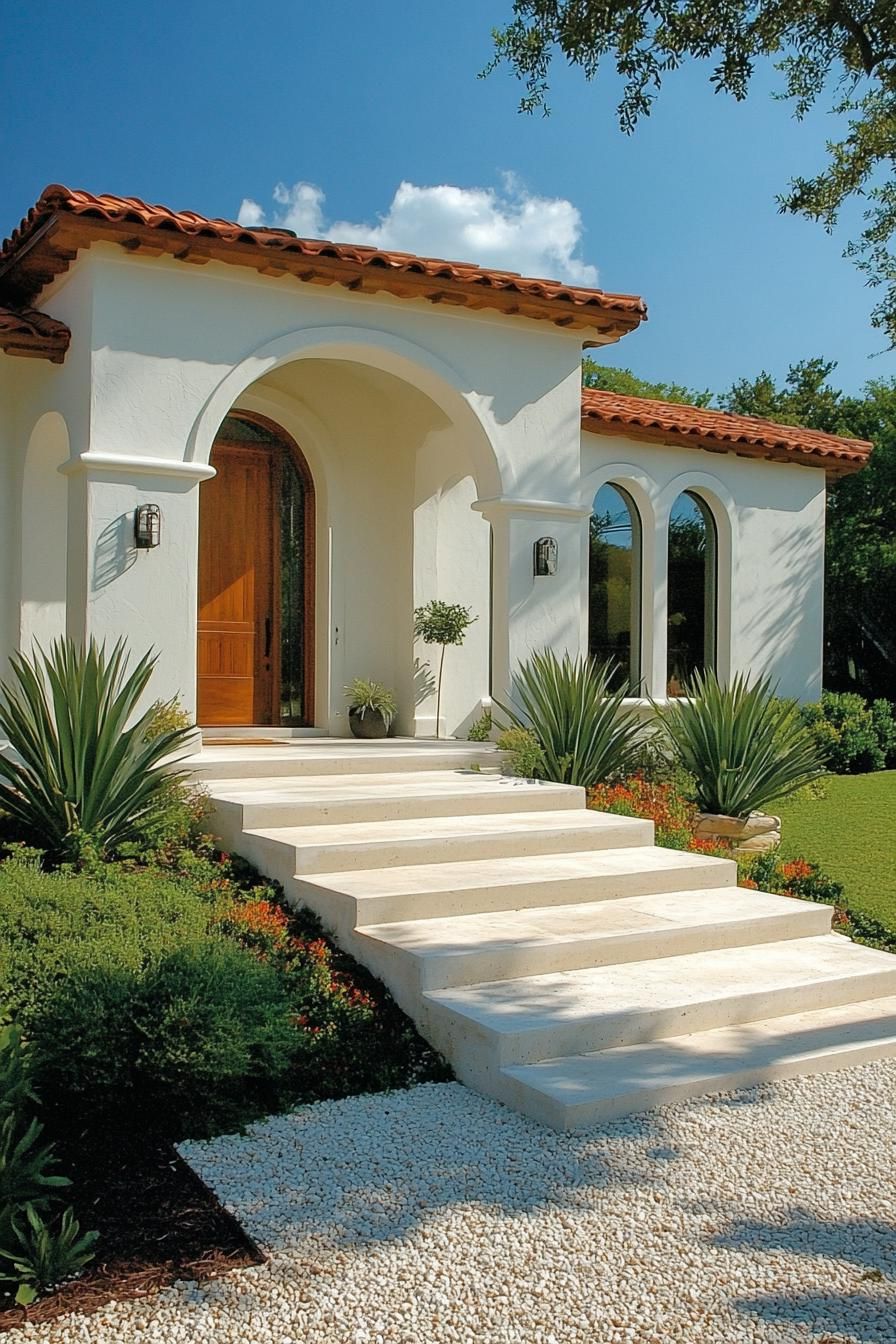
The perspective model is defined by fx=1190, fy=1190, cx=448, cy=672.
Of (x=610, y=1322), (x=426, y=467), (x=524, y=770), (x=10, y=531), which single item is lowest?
(x=610, y=1322)

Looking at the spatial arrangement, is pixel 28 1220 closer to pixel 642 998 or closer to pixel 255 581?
pixel 642 998

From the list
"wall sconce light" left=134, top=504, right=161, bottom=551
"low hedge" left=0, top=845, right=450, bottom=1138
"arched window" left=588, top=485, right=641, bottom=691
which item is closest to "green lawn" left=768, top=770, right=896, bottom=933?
"arched window" left=588, top=485, right=641, bottom=691

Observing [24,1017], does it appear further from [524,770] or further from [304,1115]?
[524,770]

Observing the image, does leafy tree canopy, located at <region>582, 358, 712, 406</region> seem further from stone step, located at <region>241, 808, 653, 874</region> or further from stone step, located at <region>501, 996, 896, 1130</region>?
stone step, located at <region>501, 996, 896, 1130</region>

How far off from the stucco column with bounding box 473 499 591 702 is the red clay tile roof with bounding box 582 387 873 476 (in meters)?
2.89

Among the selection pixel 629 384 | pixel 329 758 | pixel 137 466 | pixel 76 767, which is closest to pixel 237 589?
pixel 137 466

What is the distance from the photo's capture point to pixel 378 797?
7.79 meters

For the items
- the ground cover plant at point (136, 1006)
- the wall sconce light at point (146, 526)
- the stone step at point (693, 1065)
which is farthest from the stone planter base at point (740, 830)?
the wall sconce light at point (146, 526)

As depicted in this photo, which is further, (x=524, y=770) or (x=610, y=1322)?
(x=524, y=770)

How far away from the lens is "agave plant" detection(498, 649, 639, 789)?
9359mm

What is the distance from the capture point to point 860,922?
24.9ft

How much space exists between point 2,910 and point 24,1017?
2.91ft

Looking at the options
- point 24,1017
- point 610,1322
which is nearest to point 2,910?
point 24,1017

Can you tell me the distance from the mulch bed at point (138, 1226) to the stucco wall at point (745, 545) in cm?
1039
